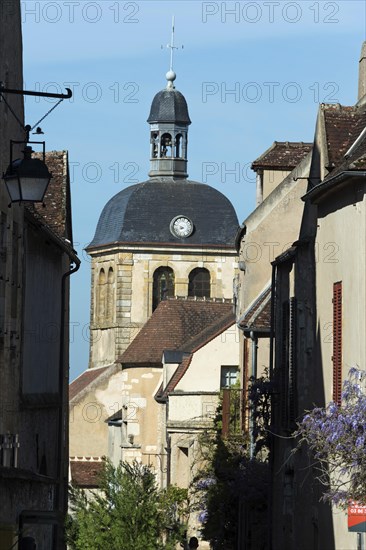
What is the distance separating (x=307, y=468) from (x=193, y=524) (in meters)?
23.7

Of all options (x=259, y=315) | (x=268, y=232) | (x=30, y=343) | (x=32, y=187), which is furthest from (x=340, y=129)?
(x=268, y=232)

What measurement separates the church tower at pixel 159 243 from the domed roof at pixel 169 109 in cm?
6

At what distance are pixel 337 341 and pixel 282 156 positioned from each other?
1501cm

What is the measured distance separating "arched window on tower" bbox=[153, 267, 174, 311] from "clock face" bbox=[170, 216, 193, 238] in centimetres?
289

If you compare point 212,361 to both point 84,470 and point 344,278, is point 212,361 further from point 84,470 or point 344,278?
point 84,470

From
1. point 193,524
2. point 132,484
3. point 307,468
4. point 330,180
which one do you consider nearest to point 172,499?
point 193,524

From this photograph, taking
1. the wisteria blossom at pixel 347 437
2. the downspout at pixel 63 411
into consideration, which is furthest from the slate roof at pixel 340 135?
the downspout at pixel 63 411

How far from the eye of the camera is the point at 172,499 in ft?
156

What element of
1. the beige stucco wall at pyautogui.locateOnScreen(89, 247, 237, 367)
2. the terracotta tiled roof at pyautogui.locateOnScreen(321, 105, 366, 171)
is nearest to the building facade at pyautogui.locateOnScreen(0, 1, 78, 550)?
the terracotta tiled roof at pyautogui.locateOnScreen(321, 105, 366, 171)

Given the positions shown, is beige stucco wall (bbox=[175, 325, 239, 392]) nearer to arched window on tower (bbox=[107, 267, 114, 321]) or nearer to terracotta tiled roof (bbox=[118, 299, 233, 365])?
terracotta tiled roof (bbox=[118, 299, 233, 365])

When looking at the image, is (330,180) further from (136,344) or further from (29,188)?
(136,344)

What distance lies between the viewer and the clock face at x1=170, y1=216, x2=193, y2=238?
10425 centimetres

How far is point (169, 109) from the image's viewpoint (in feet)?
337

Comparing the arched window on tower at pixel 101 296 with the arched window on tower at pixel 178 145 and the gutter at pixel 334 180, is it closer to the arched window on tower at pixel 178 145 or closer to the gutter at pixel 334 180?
the arched window on tower at pixel 178 145
